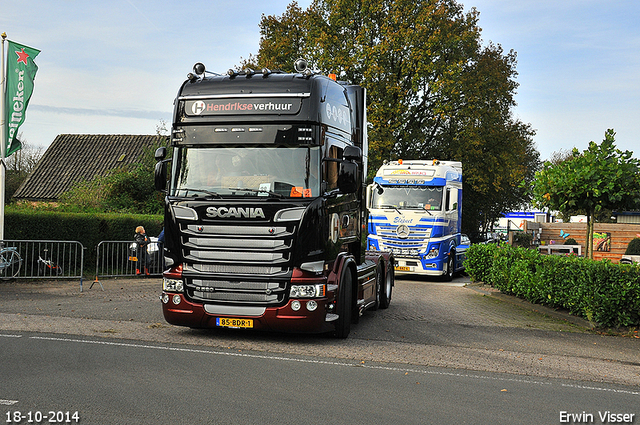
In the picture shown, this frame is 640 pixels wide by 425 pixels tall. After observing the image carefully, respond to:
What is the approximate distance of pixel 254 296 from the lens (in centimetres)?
870

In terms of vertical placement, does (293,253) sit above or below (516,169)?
below

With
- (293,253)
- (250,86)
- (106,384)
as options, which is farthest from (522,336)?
(106,384)

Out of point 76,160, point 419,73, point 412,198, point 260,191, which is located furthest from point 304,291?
point 76,160

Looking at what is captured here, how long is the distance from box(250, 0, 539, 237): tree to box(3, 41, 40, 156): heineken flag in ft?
54.6

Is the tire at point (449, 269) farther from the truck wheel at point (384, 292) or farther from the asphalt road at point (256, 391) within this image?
the asphalt road at point (256, 391)

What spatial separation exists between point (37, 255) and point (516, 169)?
80.0 feet

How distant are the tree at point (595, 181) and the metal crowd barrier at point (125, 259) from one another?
10.7 meters

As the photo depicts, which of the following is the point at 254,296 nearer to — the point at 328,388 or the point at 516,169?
the point at 328,388

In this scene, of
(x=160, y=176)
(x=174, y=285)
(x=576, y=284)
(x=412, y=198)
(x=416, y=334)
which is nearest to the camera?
(x=174, y=285)

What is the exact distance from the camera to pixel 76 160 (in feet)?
125

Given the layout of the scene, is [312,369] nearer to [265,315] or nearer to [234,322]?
[265,315]

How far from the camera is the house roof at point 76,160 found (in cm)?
3578

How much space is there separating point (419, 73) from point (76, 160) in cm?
2090

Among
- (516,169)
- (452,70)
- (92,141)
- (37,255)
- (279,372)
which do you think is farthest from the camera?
(92,141)
